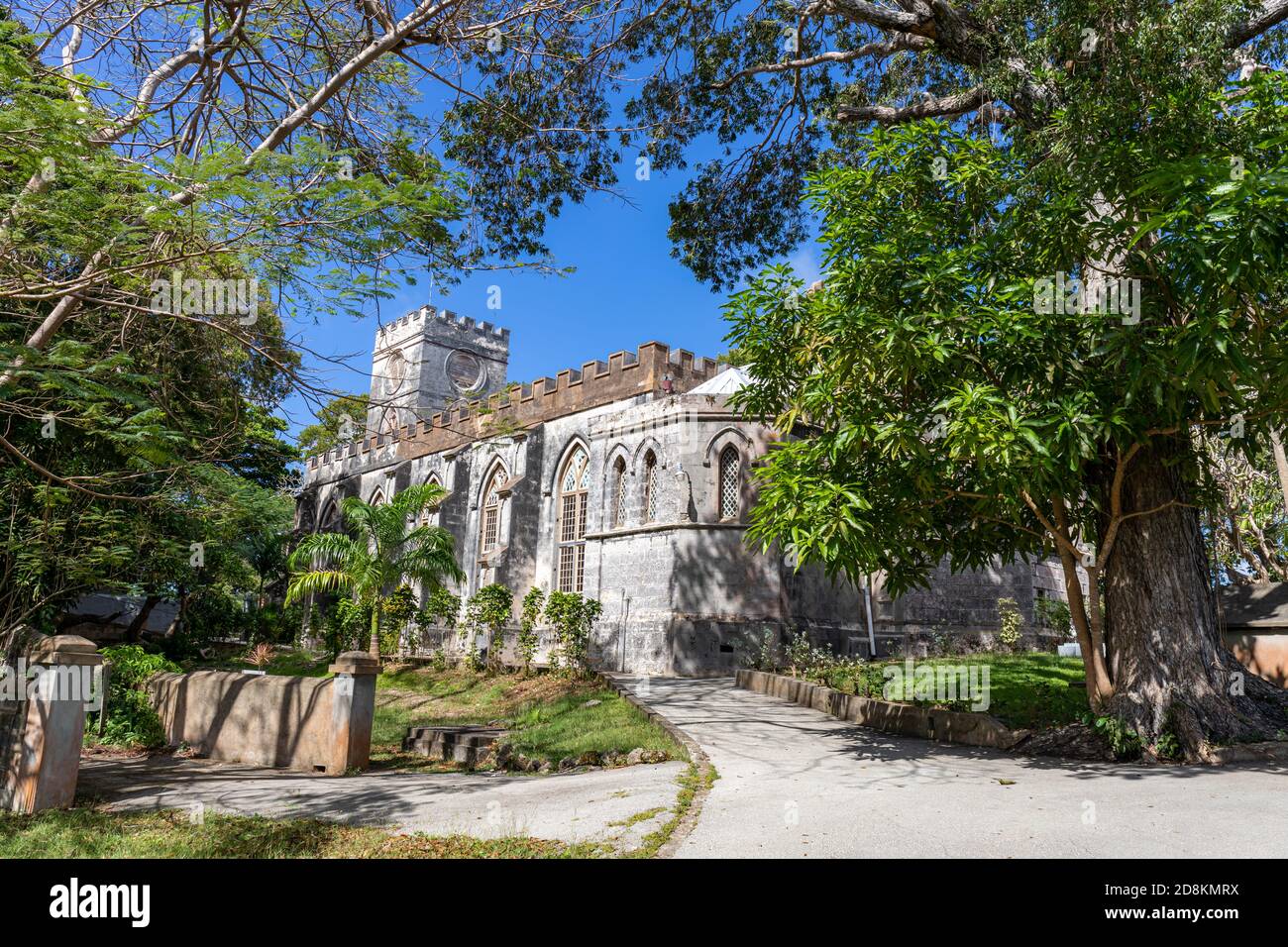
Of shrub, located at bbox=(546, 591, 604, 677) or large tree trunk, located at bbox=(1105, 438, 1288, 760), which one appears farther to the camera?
shrub, located at bbox=(546, 591, 604, 677)

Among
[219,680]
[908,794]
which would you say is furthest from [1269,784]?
[219,680]

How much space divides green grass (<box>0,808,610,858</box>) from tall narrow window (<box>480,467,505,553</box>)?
69.0 feet

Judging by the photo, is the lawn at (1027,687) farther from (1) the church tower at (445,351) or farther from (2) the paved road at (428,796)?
(1) the church tower at (445,351)

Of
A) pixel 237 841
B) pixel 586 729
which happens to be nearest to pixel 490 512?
pixel 586 729

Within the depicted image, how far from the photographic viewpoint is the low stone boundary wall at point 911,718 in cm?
1008

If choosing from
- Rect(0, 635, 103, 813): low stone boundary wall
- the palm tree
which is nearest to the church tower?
the palm tree

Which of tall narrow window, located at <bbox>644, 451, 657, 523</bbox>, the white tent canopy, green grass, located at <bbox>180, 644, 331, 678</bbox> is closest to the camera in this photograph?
tall narrow window, located at <bbox>644, 451, 657, 523</bbox>

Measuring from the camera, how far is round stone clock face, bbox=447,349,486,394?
58.4m

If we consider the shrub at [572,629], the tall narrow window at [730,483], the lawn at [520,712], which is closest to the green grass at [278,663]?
the lawn at [520,712]

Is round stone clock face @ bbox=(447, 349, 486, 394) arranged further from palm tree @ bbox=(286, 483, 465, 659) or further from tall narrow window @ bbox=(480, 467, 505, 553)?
palm tree @ bbox=(286, 483, 465, 659)

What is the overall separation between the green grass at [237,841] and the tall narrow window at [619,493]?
15598mm

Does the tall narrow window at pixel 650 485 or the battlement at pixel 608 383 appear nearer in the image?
the tall narrow window at pixel 650 485

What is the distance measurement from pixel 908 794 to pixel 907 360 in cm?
373

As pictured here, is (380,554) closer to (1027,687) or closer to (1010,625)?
(1010,625)
